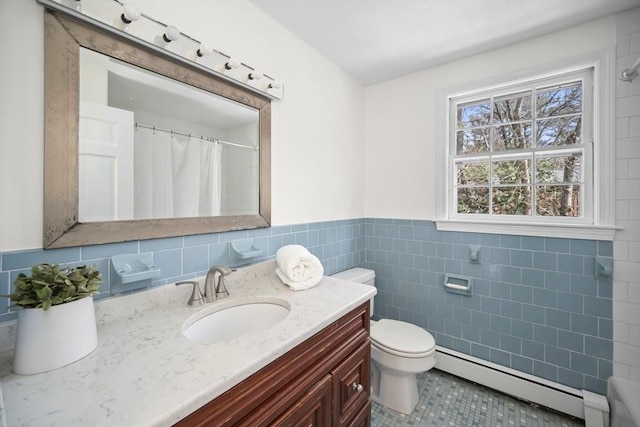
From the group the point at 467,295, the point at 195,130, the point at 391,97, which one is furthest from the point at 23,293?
the point at 391,97

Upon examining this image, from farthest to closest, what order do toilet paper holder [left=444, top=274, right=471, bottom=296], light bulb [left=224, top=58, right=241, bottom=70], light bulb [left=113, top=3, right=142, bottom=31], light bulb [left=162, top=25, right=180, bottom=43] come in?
toilet paper holder [left=444, top=274, right=471, bottom=296] < light bulb [left=224, top=58, right=241, bottom=70] < light bulb [left=162, top=25, right=180, bottom=43] < light bulb [left=113, top=3, right=142, bottom=31]

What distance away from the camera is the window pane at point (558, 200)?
1765 millimetres

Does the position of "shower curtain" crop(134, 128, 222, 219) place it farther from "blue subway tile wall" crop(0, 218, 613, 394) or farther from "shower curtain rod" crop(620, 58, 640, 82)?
"shower curtain rod" crop(620, 58, 640, 82)

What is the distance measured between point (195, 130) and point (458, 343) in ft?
7.73

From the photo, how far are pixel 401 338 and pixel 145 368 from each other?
5.10 ft

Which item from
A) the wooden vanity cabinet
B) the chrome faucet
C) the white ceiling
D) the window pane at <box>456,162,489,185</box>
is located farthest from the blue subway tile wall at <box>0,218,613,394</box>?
the white ceiling

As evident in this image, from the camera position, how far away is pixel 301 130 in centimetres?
184

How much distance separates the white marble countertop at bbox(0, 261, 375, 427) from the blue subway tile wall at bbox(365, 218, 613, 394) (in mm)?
1317

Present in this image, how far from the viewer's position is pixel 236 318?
121 centimetres

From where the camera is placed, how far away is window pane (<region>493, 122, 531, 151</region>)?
1921 millimetres

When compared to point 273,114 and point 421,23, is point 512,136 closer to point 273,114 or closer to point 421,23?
point 421,23

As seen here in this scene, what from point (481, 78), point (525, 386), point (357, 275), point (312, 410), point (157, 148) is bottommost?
point (525, 386)

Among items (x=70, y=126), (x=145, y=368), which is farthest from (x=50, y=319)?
(x=70, y=126)

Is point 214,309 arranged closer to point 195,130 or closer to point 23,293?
point 23,293
